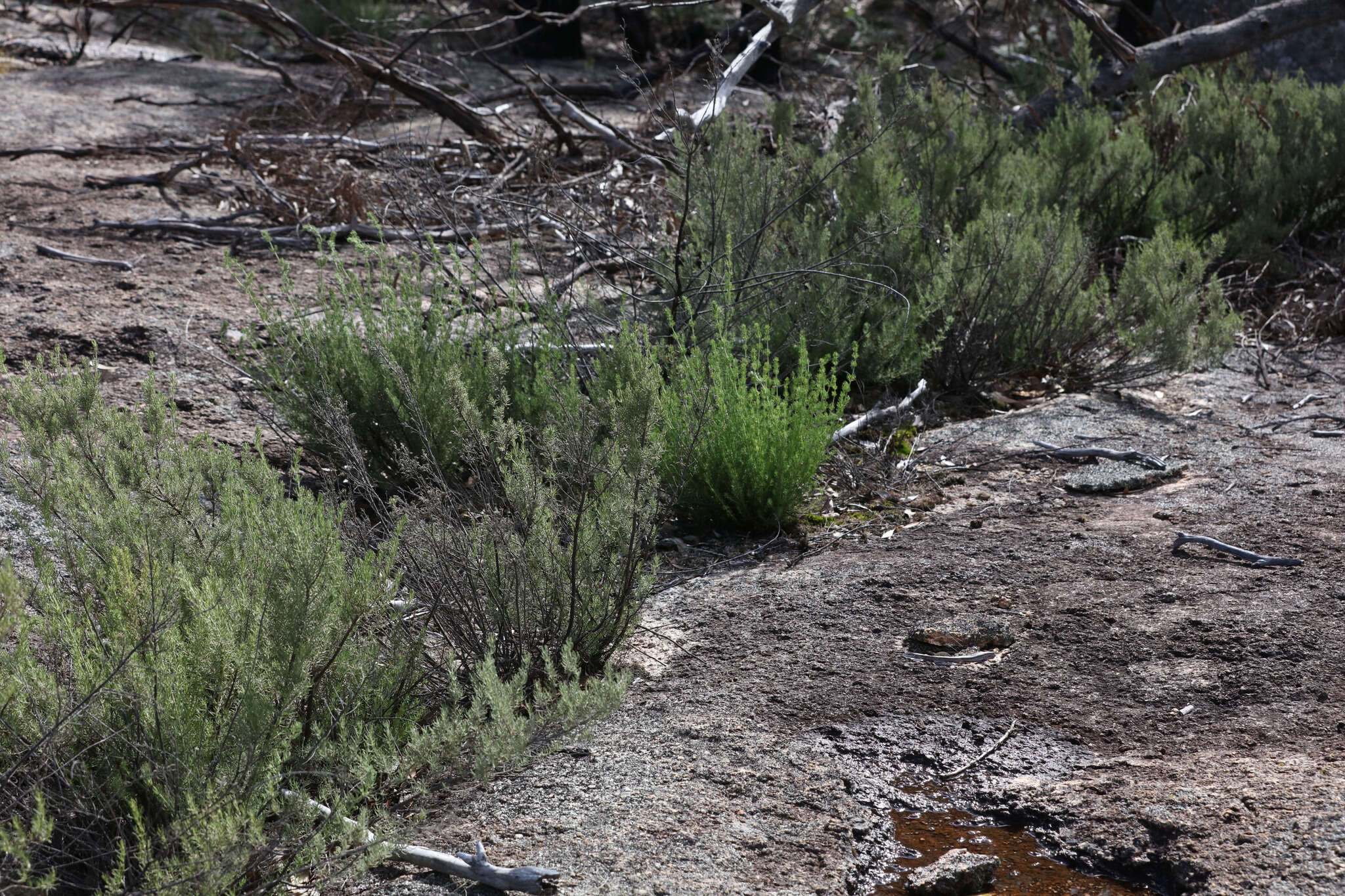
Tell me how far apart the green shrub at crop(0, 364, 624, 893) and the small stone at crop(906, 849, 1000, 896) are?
2.15 feet

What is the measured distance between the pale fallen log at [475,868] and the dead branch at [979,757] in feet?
2.78

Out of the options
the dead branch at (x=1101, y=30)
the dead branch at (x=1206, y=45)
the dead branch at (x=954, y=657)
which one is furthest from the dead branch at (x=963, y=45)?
the dead branch at (x=954, y=657)

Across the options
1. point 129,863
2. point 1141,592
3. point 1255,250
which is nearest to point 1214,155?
point 1255,250

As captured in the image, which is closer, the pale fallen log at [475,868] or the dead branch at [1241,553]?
the pale fallen log at [475,868]

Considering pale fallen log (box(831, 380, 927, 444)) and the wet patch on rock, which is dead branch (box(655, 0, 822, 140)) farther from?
the wet patch on rock

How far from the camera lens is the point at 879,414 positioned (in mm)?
4359

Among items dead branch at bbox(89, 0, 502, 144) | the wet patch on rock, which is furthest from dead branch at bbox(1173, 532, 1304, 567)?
dead branch at bbox(89, 0, 502, 144)

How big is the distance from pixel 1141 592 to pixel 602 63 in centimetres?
1000

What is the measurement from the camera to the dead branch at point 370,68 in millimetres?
6648

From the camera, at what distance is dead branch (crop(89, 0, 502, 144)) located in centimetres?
665

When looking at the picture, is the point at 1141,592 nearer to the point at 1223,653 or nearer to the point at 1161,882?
the point at 1223,653

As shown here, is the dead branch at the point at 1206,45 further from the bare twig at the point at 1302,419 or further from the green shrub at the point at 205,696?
the green shrub at the point at 205,696

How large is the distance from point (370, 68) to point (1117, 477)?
477cm

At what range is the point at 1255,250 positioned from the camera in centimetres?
599
